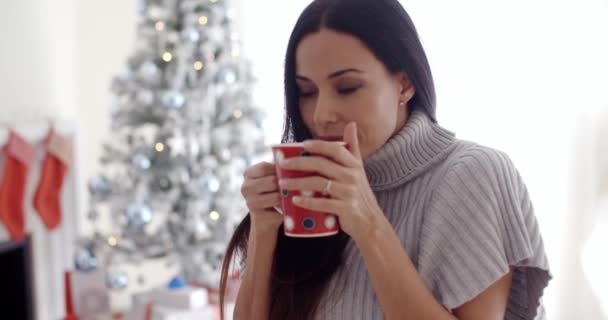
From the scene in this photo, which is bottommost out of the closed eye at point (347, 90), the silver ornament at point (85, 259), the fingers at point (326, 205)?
the silver ornament at point (85, 259)

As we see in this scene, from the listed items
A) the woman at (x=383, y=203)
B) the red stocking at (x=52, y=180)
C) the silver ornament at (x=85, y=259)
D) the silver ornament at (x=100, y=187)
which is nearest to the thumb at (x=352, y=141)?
the woman at (x=383, y=203)

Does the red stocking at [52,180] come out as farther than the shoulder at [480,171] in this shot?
Yes

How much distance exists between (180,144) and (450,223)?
2087 mm

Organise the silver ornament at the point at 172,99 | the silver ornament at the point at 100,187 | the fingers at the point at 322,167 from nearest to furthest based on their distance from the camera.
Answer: the fingers at the point at 322,167, the silver ornament at the point at 172,99, the silver ornament at the point at 100,187

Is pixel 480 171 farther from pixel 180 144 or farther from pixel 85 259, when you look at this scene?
pixel 85 259

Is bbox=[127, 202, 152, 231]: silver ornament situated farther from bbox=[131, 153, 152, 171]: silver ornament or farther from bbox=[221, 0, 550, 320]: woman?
bbox=[221, 0, 550, 320]: woman

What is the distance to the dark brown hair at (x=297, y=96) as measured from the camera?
86 centimetres

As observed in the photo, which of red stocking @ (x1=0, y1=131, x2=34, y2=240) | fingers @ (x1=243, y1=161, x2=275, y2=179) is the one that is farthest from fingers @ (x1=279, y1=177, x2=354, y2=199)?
red stocking @ (x1=0, y1=131, x2=34, y2=240)

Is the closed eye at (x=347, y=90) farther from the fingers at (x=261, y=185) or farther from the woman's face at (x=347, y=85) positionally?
the fingers at (x=261, y=185)

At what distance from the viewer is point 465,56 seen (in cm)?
258

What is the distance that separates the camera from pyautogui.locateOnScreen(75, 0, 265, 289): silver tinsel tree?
2.69m

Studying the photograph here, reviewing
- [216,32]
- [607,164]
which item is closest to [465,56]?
[607,164]

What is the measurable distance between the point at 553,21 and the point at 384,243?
1.96 meters

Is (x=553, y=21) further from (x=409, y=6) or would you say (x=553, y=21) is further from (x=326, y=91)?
(x=326, y=91)
